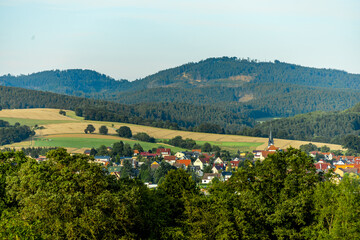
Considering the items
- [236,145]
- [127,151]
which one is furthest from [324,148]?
[127,151]

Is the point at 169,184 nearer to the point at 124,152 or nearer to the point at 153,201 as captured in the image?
the point at 153,201

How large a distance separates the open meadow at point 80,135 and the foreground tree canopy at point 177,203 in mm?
84749

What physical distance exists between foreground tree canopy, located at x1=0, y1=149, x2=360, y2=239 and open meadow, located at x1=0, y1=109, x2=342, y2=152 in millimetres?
84749

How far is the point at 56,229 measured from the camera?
2806 cm

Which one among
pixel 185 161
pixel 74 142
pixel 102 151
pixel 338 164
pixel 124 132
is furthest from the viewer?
pixel 124 132

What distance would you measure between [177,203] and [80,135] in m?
106

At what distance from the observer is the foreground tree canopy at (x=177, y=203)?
2930cm

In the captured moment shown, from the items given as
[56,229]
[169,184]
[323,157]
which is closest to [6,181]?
[56,229]

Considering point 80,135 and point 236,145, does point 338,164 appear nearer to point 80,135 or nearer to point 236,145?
point 236,145

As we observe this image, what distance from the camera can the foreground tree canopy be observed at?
29.3 metres

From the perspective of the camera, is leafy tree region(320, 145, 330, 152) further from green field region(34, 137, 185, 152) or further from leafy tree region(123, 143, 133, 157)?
leafy tree region(123, 143, 133, 157)

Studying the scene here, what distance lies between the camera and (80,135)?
14088cm

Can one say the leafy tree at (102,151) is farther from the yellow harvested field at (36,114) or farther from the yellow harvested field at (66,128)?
the yellow harvested field at (36,114)

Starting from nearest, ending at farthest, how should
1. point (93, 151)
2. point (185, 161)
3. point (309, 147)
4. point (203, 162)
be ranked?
point (93, 151)
point (185, 161)
point (203, 162)
point (309, 147)
